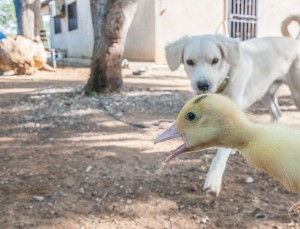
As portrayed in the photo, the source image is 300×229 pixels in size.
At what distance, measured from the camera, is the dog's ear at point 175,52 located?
13.7 feet

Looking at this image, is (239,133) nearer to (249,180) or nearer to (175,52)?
(249,180)

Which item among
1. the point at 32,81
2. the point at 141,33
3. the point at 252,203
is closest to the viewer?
the point at 252,203

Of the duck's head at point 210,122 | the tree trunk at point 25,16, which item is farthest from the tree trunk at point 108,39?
the tree trunk at point 25,16

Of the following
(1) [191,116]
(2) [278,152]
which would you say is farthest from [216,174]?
(2) [278,152]

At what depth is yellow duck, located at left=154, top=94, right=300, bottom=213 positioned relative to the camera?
1.38 m

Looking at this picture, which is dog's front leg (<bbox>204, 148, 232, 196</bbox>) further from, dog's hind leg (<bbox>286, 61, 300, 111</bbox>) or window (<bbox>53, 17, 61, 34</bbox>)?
window (<bbox>53, 17, 61, 34</bbox>)

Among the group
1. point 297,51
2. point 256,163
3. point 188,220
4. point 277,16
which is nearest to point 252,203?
point 188,220

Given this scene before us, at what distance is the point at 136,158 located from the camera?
3.88 metres

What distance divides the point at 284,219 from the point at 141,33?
1126 centimetres

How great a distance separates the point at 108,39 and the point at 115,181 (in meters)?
3.74

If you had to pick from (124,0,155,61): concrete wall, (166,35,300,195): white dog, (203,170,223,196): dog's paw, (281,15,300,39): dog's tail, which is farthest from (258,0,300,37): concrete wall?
(203,170,223,196): dog's paw

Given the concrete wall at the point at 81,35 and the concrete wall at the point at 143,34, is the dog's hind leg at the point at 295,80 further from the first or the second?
the concrete wall at the point at 81,35

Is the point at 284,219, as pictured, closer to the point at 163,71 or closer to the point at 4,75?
the point at 163,71

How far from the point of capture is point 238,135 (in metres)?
1.62
